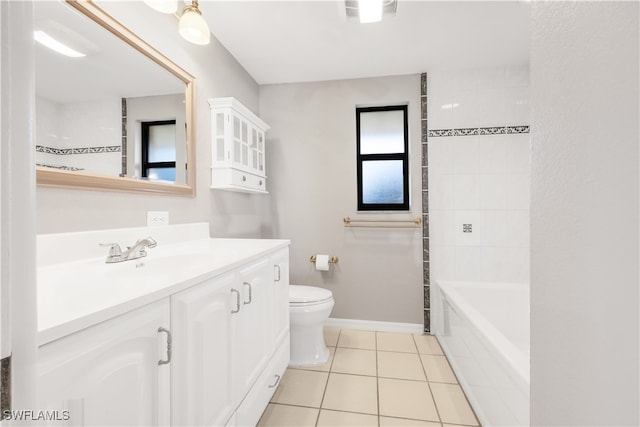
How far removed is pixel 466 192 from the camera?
7.98 ft

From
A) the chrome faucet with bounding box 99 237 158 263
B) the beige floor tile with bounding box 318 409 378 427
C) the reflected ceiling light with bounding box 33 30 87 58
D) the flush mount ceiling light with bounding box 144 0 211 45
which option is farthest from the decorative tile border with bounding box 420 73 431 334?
the reflected ceiling light with bounding box 33 30 87 58

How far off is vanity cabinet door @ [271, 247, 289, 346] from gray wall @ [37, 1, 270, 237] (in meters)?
0.60

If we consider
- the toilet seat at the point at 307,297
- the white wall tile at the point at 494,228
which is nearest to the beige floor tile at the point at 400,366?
the toilet seat at the point at 307,297

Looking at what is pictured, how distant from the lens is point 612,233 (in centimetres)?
31

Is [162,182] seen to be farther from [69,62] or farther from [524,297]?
[524,297]

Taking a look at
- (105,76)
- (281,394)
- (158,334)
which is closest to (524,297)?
(281,394)

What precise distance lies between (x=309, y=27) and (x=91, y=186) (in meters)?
1.62

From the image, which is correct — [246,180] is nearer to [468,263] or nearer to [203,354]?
[203,354]

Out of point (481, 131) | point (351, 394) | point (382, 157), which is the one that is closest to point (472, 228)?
point (481, 131)

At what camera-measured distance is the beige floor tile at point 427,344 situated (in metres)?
2.18

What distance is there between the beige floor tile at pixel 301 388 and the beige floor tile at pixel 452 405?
2.19ft

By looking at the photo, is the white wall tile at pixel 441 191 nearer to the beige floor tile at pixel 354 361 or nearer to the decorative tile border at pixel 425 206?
the decorative tile border at pixel 425 206

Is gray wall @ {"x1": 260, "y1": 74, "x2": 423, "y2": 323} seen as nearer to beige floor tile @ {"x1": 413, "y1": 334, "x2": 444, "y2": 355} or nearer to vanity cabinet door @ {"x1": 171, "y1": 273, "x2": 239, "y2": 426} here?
beige floor tile @ {"x1": 413, "y1": 334, "x2": 444, "y2": 355}

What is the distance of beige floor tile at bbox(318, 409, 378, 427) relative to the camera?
1429 mm
